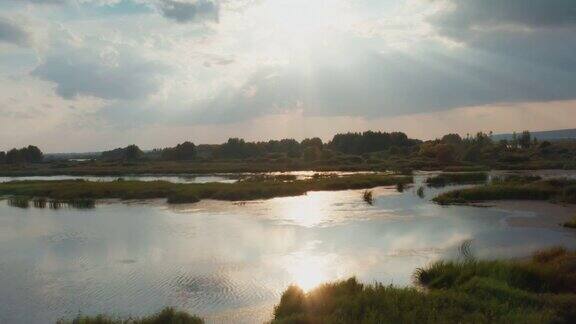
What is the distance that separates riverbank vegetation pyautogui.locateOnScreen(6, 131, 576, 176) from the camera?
7044 cm

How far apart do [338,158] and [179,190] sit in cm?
5118

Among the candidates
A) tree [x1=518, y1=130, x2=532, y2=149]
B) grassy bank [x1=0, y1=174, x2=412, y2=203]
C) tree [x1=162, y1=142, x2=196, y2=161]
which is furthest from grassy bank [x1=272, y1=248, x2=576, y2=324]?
tree [x1=518, y1=130, x2=532, y2=149]

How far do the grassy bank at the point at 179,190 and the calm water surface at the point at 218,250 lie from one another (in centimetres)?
578

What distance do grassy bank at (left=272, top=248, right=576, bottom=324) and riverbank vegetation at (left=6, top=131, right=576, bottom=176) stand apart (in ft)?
163

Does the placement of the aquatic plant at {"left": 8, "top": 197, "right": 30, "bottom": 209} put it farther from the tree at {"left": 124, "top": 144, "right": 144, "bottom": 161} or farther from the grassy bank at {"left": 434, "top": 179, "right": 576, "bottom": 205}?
the tree at {"left": 124, "top": 144, "right": 144, "bottom": 161}

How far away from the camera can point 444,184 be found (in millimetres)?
44844

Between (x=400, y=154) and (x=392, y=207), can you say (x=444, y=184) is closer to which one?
(x=392, y=207)

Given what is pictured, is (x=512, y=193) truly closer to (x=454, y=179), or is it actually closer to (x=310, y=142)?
(x=454, y=179)

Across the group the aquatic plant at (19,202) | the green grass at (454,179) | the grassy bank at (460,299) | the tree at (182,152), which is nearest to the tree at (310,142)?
the tree at (182,152)

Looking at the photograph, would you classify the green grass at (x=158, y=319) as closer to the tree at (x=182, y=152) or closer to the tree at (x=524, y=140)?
the tree at (x=182, y=152)

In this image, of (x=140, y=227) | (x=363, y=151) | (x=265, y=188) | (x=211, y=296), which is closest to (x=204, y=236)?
(x=140, y=227)

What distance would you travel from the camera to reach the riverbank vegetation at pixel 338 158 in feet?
231

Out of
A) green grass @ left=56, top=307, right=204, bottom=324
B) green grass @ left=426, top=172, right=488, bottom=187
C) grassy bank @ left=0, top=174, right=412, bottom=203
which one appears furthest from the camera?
green grass @ left=426, top=172, right=488, bottom=187

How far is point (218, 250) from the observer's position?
1880cm
